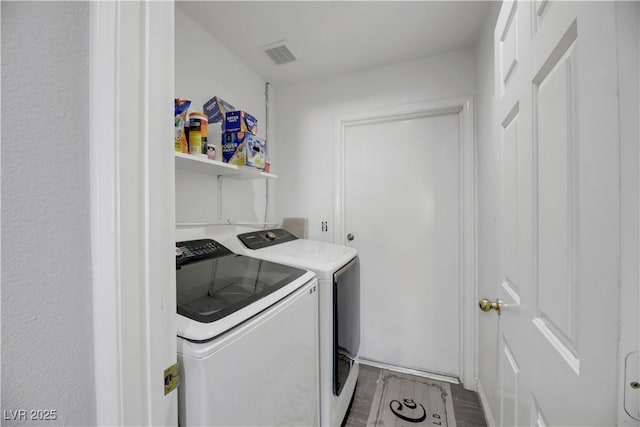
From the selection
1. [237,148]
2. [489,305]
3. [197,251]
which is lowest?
[489,305]

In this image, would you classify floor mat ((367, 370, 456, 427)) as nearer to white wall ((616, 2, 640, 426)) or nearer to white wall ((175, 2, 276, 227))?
white wall ((616, 2, 640, 426))

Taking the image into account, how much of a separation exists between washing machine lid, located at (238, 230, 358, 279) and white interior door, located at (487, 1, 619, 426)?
30.3 inches

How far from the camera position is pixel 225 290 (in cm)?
91

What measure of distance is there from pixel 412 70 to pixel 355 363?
2.27 metres

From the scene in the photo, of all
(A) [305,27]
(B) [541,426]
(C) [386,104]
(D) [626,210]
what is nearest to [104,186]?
(D) [626,210]

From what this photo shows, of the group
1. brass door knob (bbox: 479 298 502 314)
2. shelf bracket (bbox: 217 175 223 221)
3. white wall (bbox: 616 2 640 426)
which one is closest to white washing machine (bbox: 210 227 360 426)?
shelf bracket (bbox: 217 175 223 221)

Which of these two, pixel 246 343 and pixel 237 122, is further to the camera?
pixel 237 122

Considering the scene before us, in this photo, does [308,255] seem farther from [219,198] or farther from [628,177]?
[628,177]

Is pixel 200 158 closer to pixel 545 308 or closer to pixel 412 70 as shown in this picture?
pixel 545 308

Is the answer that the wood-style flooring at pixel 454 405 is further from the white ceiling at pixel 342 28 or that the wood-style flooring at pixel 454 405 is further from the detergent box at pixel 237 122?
the white ceiling at pixel 342 28

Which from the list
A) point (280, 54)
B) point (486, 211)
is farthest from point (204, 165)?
point (486, 211)

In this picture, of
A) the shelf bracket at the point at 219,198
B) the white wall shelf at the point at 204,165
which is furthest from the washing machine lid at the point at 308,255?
the white wall shelf at the point at 204,165

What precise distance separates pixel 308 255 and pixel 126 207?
1161 mm

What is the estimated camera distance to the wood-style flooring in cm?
154
